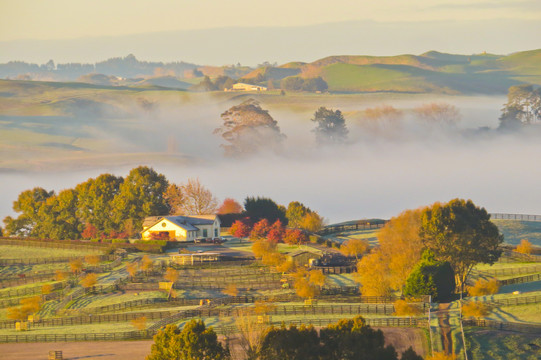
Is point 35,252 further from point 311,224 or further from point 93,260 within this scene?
point 311,224

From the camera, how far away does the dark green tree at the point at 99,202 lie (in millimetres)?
178250

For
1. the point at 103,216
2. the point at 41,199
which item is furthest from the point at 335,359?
the point at 41,199

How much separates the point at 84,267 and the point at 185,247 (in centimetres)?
1818

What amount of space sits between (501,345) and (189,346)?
26796 mm

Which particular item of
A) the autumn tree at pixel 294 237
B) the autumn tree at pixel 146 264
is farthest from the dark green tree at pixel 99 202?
the autumn tree at pixel 146 264

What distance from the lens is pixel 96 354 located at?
9025 centimetres

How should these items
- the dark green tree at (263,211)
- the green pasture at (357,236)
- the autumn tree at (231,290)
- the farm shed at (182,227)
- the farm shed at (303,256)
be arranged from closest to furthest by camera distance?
the autumn tree at (231,290) < the farm shed at (303,256) < the green pasture at (357,236) < the farm shed at (182,227) < the dark green tree at (263,211)

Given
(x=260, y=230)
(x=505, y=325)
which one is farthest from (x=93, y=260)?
(x=505, y=325)

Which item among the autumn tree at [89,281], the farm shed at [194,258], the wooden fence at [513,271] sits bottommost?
the wooden fence at [513,271]

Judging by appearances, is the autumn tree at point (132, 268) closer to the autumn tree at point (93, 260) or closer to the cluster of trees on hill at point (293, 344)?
the autumn tree at point (93, 260)

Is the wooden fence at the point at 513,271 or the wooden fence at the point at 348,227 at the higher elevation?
the wooden fence at the point at 348,227

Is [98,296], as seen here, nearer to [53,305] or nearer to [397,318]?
[53,305]

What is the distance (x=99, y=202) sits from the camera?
180m

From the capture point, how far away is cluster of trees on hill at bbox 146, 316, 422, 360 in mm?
77375
